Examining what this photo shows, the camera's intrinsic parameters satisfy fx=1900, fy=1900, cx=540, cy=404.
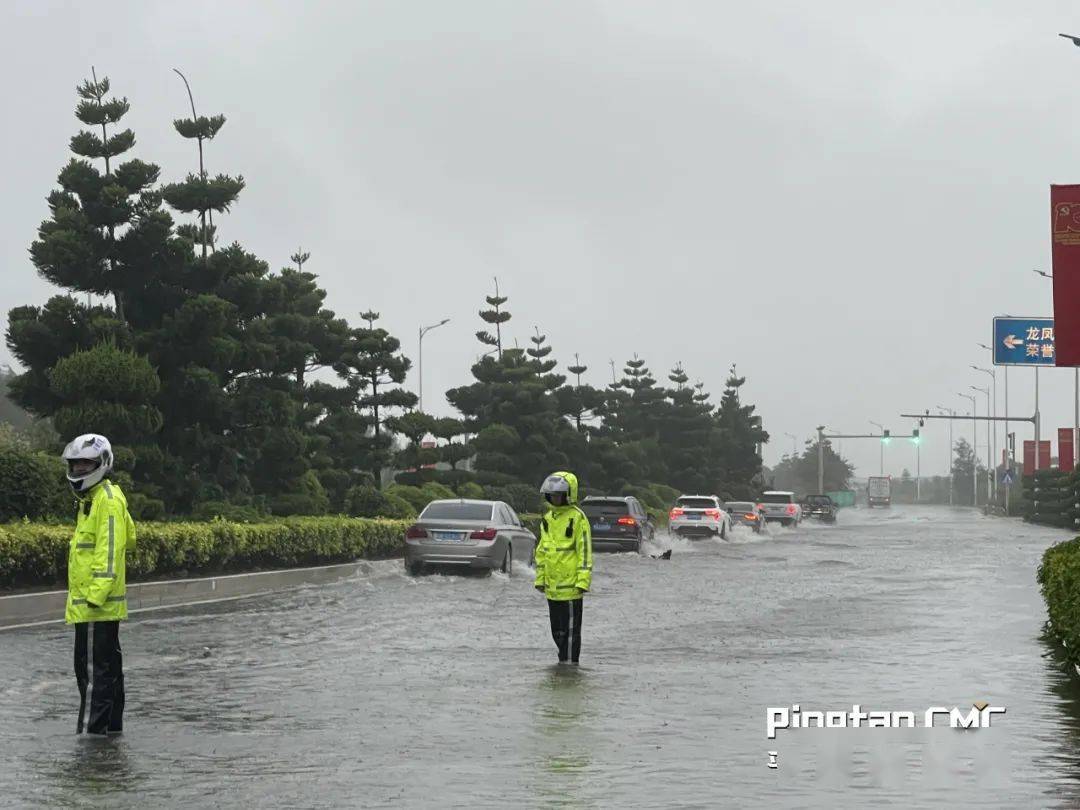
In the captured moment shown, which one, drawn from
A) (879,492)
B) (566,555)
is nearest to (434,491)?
(566,555)

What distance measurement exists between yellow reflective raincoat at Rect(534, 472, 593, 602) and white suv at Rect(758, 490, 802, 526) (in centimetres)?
6441

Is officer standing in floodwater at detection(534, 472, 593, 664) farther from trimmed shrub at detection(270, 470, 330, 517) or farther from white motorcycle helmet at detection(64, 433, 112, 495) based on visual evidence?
trimmed shrub at detection(270, 470, 330, 517)

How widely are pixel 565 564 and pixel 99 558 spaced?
5573 mm

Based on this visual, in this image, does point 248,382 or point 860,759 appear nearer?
→ point 860,759

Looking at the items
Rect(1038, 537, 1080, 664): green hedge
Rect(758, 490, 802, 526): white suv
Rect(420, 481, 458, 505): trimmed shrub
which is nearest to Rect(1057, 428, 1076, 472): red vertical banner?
Rect(758, 490, 802, 526): white suv

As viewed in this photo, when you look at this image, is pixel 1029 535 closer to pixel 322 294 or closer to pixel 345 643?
pixel 322 294

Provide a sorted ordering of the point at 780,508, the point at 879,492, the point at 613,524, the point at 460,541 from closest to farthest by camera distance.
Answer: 1. the point at 460,541
2. the point at 613,524
3. the point at 780,508
4. the point at 879,492

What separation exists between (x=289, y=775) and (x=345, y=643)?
8451 millimetres

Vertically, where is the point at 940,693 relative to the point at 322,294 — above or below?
below

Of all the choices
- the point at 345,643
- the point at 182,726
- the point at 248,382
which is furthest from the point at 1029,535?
the point at 182,726

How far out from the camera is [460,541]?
3089 cm

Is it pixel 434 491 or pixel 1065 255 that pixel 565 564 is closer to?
pixel 1065 255

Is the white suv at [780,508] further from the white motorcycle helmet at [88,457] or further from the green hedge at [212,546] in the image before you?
the white motorcycle helmet at [88,457]

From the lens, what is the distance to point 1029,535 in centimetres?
6731
